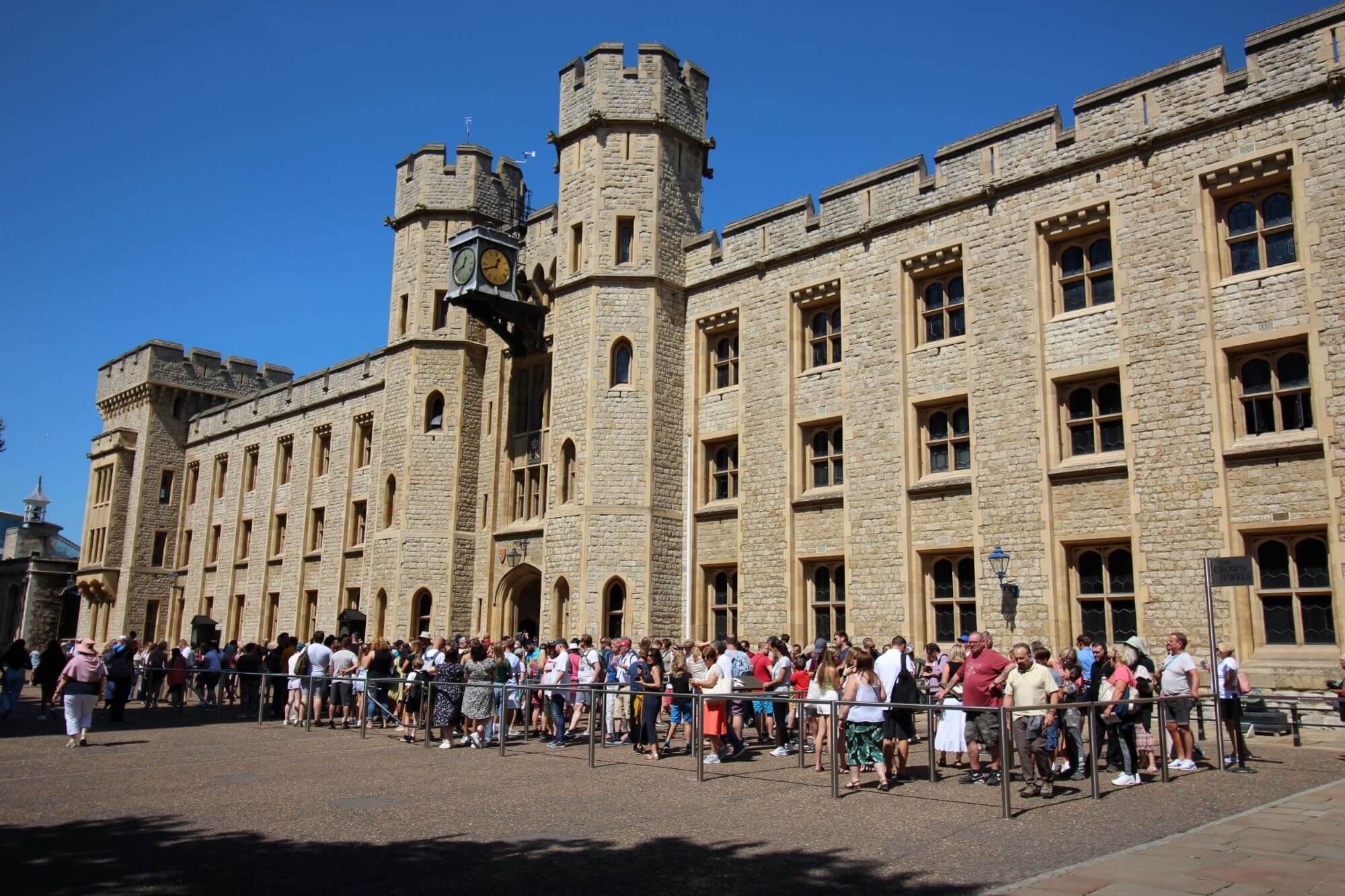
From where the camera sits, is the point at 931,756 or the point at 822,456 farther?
the point at 822,456

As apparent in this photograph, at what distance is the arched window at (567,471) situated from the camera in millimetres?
23000

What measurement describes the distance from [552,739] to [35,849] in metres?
8.35

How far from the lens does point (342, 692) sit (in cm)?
1730

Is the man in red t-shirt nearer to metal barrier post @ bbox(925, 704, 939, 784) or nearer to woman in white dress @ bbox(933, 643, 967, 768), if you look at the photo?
woman in white dress @ bbox(933, 643, 967, 768)

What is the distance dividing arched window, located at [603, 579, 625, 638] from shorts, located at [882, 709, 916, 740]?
35.7ft

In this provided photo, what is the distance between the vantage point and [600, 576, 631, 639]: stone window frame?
69.8 ft

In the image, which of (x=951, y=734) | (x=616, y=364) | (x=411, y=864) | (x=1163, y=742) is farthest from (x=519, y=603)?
(x=411, y=864)

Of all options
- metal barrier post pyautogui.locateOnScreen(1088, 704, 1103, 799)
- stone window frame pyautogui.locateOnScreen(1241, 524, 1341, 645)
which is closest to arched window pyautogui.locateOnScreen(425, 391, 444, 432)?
stone window frame pyautogui.locateOnScreen(1241, 524, 1341, 645)

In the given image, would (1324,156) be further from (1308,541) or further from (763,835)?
(763,835)

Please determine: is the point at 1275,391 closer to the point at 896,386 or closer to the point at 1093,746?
the point at 896,386

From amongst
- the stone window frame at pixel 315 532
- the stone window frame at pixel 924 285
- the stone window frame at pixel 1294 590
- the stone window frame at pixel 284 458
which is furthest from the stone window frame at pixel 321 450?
the stone window frame at pixel 1294 590

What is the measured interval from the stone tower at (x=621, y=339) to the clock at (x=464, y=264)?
2086mm

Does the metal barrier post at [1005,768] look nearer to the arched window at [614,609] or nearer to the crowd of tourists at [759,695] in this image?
the crowd of tourists at [759,695]

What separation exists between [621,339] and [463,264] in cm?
490
